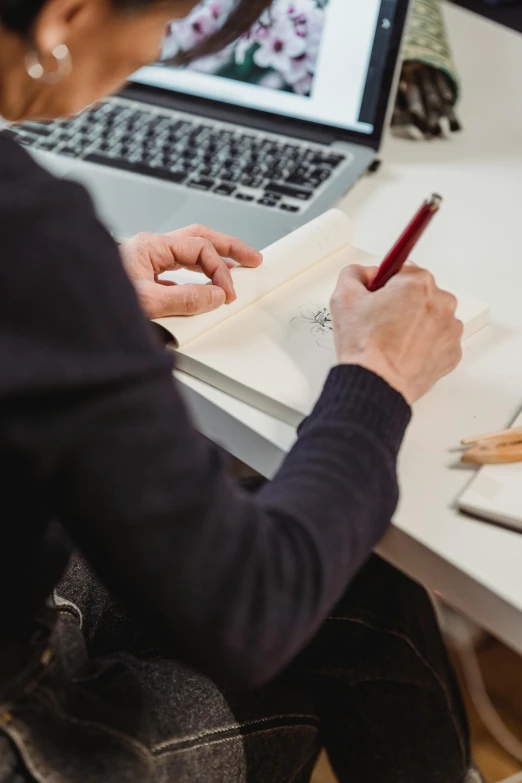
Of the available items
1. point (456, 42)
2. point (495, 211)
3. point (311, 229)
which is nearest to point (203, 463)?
point (311, 229)

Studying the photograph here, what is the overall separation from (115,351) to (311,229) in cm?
41

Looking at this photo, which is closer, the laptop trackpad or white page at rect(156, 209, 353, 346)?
white page at rect(156, 209, 353, 346)

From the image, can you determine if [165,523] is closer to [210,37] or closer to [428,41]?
[210,37]

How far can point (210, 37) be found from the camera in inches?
22.8

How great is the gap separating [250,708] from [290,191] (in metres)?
0.54

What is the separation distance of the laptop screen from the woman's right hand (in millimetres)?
389

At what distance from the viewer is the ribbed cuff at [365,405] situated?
46 centimetres

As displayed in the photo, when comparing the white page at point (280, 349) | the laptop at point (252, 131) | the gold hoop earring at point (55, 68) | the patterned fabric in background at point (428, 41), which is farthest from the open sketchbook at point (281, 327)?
the patterned fabric in background at point (428, 41)

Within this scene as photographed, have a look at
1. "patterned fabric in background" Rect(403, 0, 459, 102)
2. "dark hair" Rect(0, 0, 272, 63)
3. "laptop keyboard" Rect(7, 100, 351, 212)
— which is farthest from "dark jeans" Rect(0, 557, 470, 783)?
"patterned fabric in background" Rect(403, 0, 459, 102)

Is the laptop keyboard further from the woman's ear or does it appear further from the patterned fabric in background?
the woman's ear

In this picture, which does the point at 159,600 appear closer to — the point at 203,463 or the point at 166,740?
the point at 203,463

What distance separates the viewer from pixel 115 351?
331 mm

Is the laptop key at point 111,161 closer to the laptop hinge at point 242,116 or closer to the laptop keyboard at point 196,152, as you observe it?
the laptop keyboard at point 196,152

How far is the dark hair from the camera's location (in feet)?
1.26
